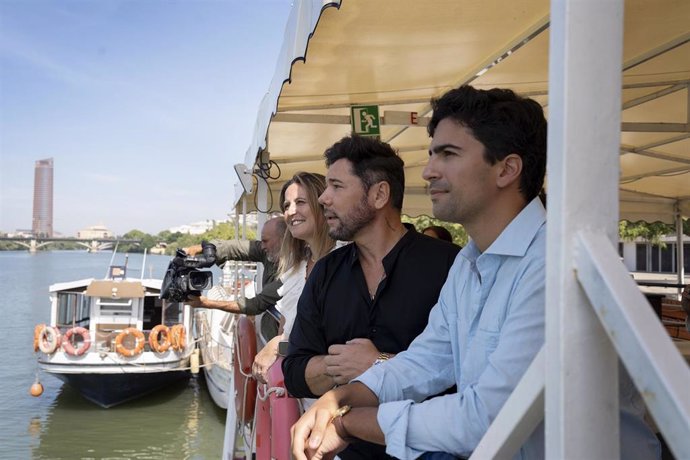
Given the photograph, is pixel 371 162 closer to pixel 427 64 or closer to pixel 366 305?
pixel 366 305

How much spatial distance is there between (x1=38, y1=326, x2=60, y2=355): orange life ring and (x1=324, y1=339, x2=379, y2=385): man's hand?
49.9 feet

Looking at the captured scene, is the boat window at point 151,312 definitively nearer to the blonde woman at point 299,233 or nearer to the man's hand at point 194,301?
the man's hand at point 194,301

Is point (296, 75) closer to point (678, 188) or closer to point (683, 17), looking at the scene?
point (683, 17)

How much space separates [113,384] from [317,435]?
50.8 ft

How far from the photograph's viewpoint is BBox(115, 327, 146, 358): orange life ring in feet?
49.0

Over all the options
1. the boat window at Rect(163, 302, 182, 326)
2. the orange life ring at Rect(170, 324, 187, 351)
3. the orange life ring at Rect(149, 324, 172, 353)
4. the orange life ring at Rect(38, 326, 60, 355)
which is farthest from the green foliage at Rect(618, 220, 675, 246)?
the orange life ring at Rect(38, 326, 60, 355)

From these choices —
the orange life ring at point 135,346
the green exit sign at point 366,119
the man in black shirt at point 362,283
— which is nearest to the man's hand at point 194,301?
the man in black shirt at point 362,283

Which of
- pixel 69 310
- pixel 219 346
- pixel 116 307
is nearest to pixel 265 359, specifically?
pixel 219 346

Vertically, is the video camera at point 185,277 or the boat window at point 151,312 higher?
the video camera at point 185,277

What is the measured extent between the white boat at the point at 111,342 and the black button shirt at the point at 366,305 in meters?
14.2

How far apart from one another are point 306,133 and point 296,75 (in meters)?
1.77

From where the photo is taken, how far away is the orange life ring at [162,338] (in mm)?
15391

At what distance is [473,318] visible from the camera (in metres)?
1.33

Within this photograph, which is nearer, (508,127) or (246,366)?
(508,127)
